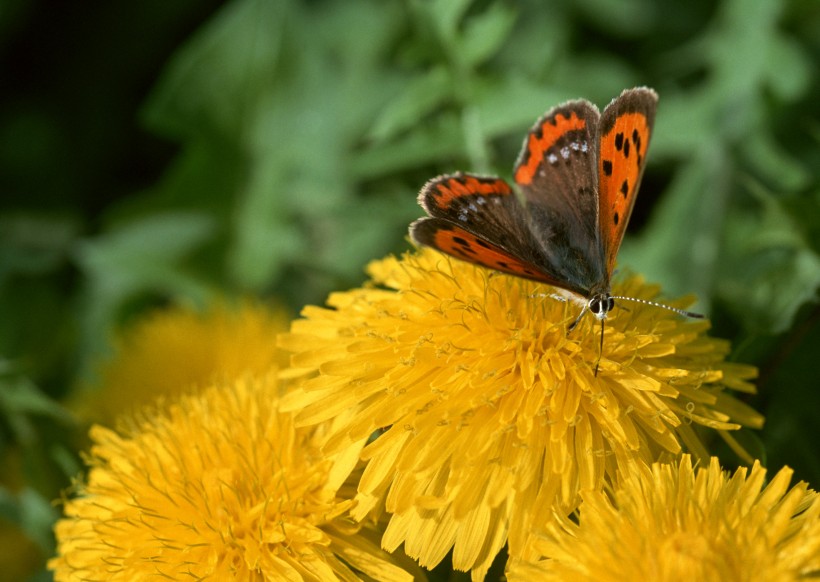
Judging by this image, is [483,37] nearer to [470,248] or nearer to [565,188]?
[565,188]

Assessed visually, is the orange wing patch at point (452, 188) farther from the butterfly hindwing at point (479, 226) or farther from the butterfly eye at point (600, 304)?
the butterfly eye at point (600, 304)

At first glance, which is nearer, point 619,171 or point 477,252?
point 477,252

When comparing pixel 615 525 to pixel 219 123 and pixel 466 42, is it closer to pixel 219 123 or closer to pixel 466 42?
pixel 466 42

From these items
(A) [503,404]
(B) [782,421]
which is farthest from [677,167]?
(A) [503,404]

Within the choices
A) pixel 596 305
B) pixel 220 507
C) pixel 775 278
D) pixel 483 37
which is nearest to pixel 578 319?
pixel 596 305

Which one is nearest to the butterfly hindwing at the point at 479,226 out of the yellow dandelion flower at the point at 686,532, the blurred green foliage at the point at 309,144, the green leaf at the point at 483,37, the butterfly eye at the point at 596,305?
the butterfly eye at the point at 596,305

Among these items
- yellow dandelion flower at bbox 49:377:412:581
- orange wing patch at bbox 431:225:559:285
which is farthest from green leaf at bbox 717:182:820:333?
yellow dandelion flower at bbox 49:377:412:581
